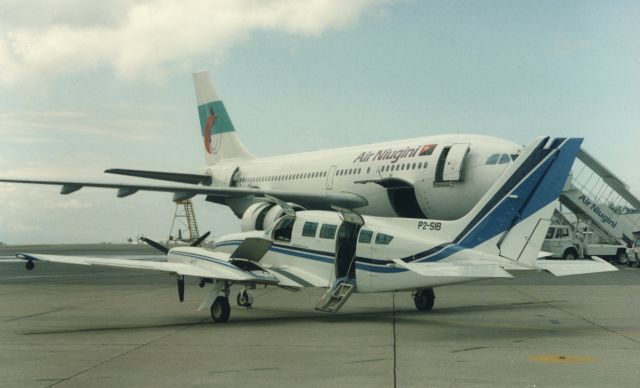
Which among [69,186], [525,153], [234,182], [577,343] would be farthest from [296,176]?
[577,343]

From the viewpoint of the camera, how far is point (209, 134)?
44500mm

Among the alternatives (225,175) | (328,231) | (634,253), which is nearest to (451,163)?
(328,231)

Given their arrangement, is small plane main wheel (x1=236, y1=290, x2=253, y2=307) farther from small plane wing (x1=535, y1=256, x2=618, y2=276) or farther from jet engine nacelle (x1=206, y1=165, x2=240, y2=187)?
jet engine nacelle (x1=206, y1=165, x2=240, y2=187)

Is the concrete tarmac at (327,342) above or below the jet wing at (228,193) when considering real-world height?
below

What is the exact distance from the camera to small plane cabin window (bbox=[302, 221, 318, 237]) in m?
16.2

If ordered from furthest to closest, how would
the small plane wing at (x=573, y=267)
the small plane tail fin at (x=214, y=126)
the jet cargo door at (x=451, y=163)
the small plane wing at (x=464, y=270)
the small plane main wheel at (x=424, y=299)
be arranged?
the small plane tail fin at (x=214, y=126) → the jet cargo door at (x=451, y=163) → the small plane main wheel at (x=424, y=299) → the small plane wing at (x=573, y=267) → the small plane wing at (x=464, y=270)

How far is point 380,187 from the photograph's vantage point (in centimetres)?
2908

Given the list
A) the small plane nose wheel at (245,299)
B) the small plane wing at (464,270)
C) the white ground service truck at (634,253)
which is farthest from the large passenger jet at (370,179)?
the white ground service truck at (634,253)

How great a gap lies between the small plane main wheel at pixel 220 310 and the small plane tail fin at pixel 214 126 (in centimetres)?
2777

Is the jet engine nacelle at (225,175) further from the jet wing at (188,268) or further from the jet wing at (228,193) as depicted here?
the jet wing at (188,268)

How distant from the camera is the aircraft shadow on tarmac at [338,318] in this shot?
14289 mm

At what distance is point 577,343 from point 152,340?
21.0 feet

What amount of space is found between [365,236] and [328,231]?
106cm

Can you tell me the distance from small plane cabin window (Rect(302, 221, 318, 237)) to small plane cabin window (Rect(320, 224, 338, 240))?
178 mm
